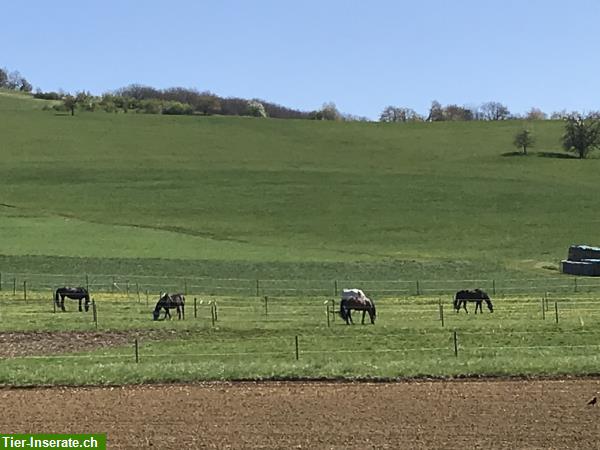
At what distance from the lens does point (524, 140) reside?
4139 inches

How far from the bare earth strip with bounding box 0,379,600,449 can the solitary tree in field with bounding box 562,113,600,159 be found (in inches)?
3456

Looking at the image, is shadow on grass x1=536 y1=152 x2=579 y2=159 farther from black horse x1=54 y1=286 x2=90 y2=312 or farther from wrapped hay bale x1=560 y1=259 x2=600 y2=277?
black horse x1=54 y1=286 x2=90 y2=312

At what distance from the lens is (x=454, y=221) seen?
68438 millimetres

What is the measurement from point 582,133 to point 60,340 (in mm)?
85951

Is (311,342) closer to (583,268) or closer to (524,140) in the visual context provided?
(583,268)

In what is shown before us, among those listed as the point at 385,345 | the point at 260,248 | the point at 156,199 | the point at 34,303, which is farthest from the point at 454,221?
the point at 385,345

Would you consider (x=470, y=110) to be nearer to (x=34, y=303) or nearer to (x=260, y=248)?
(x=260, y=248)

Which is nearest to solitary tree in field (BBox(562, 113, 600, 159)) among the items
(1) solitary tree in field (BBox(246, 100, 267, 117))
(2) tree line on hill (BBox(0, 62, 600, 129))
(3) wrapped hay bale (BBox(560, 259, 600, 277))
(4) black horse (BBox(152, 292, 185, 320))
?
(2) tree line on hill (BBox(0, 62, 600, 129))

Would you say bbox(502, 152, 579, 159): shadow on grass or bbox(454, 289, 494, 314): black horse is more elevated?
bbox(502, 152, 579, 159): shadow on grass

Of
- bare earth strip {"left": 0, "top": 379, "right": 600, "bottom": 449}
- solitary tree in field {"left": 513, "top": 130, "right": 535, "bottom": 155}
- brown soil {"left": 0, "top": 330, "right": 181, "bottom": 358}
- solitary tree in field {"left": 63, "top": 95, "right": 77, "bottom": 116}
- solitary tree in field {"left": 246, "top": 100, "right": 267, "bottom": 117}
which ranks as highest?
solitary tree in field {"left": 246, "top": 100, "right": 267, "bottom": 117}

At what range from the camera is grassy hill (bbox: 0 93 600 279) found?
5319 centimetres

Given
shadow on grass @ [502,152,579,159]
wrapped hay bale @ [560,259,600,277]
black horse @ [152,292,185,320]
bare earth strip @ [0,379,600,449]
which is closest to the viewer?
bare earth strip @ [0,379,600,449]

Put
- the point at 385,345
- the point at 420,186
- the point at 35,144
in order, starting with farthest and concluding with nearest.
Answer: the point at 35,144, the point at 420,186, the point at 385,345

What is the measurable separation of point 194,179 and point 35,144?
24802 mm
